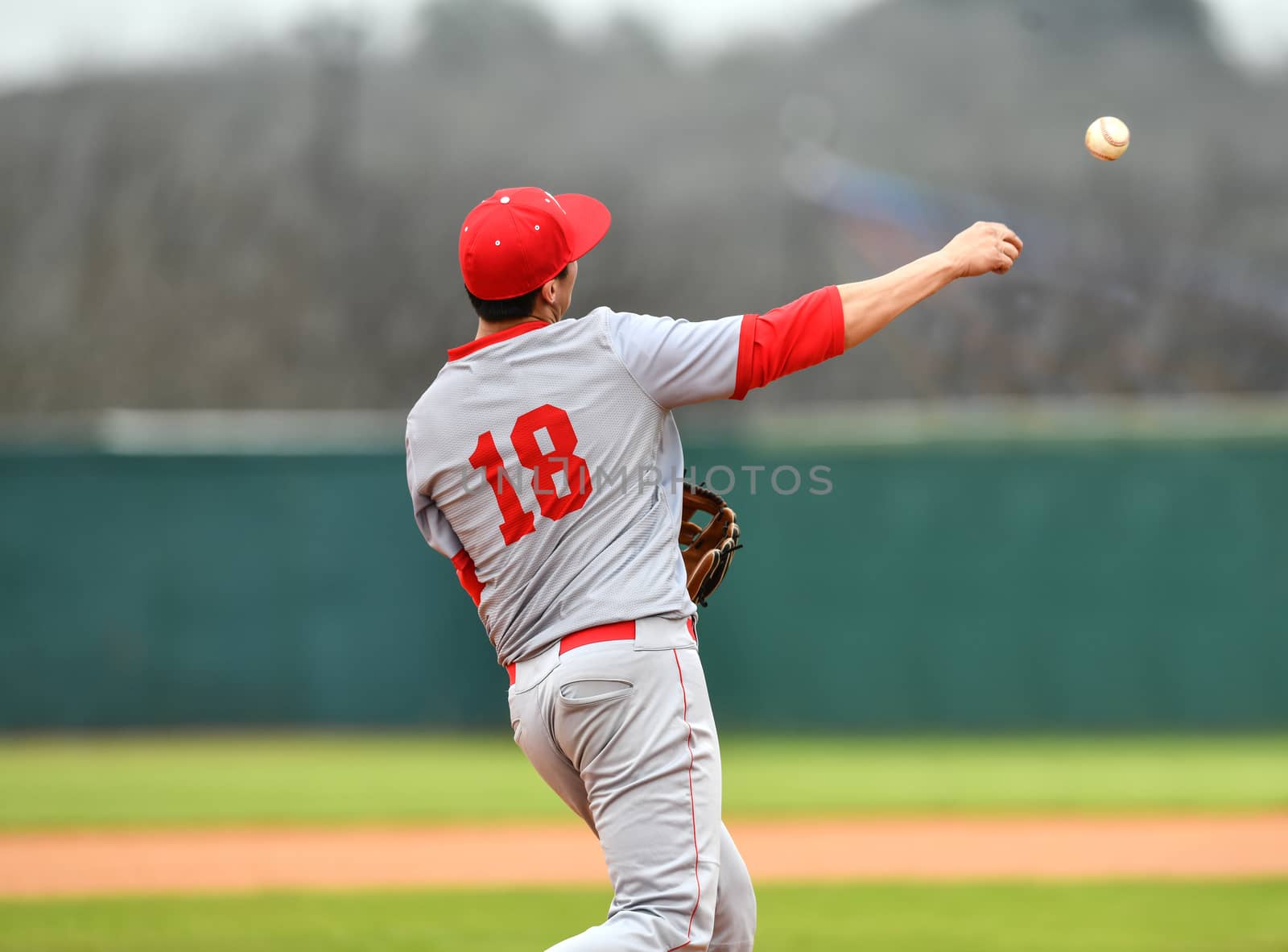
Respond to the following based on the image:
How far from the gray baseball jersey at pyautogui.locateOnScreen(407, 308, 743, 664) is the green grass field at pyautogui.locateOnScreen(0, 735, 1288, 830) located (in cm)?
507

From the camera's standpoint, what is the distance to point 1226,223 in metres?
21.1

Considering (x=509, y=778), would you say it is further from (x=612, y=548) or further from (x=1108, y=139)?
(x=612, y=548)

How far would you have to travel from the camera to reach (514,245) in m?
2.67

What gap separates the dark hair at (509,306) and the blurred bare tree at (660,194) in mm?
15545

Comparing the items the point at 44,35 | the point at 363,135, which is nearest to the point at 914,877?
the point at 363,135

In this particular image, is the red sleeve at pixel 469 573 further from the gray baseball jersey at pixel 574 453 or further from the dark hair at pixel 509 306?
the dark hair at pixel 509 306

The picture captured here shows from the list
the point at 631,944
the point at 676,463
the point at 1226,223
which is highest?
the point at 1226,223

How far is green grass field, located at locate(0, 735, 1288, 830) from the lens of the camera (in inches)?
299

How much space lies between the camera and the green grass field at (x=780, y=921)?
4488mm

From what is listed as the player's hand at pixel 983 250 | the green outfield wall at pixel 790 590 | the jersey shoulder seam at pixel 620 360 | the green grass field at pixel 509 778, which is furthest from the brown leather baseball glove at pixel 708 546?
the green outfield wall at pixel 790 590

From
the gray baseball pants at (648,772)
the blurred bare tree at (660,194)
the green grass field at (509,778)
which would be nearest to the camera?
the gray baseball pants at (648,772)

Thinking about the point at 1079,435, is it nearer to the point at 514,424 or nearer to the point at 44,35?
the point at 514,424

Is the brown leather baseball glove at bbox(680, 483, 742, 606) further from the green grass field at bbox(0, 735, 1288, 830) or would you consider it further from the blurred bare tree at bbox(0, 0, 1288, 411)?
the blurred bare tree at bbox(0, 0, 1288, 411)

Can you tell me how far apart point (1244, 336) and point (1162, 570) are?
9679 mm
